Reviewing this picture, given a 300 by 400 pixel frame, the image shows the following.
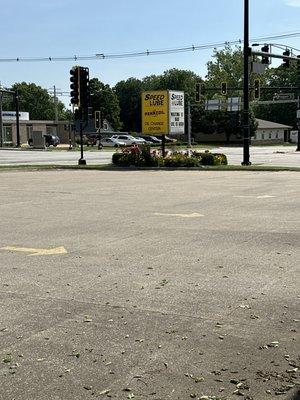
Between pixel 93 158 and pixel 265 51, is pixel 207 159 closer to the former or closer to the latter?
pixel 265 51

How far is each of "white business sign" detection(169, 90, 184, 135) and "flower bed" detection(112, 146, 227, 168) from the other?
1843 mm

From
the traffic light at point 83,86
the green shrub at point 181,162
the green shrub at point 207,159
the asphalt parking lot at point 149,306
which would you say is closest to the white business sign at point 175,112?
the green shrub at point 207,159

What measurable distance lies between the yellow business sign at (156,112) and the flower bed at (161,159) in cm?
163

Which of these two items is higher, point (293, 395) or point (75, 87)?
point (75, 87)

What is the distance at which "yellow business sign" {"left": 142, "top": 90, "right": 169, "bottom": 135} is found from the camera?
3066 cm

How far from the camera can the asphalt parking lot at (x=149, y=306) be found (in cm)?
380

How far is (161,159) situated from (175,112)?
3892 millimetres

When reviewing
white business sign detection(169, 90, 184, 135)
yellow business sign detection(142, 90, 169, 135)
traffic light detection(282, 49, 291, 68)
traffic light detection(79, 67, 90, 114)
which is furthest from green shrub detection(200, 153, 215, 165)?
traffic light detection(282, 49, 291, 68)

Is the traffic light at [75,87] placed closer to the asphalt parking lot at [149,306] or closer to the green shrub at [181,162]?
the green shrub at [181,162]

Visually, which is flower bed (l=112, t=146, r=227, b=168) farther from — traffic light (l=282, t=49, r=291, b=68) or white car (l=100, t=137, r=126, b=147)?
white car (l=100, t=137, r=126, b=147)

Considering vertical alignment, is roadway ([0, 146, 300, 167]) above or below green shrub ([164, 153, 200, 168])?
below

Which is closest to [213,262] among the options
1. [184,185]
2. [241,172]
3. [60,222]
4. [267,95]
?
[60,222]

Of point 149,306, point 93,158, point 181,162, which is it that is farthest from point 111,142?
point 149,306

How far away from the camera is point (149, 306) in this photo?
5324 millimetres
